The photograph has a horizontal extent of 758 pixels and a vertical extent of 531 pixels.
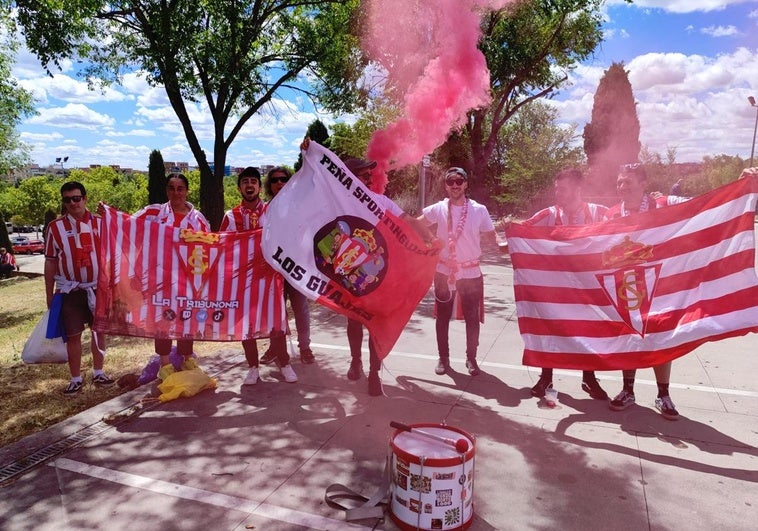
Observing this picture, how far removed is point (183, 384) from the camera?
471cm

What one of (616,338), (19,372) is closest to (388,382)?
(616,338)

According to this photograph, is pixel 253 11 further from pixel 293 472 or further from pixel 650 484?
pixel 650 484

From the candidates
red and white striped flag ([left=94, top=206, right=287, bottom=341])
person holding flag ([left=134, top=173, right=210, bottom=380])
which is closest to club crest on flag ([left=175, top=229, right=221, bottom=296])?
red and white striped flag ([left=94, top=206, right=287, bottom=341])

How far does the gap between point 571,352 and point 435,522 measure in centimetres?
215

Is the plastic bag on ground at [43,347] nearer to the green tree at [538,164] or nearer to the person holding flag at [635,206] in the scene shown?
the person holding flag at [635,206]

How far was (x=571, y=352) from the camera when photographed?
433cm

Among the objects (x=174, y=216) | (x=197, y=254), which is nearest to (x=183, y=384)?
(x=197, y=254)

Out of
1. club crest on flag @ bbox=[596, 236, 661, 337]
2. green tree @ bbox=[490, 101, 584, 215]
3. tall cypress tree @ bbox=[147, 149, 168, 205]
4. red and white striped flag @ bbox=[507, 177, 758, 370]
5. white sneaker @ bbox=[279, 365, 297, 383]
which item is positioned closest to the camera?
red and white striped flag @ bbox=[507, 177, 758, 370]

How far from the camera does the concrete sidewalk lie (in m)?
3.00

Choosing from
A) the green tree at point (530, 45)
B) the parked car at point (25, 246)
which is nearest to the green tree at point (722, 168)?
the green tree at point (530, 45)

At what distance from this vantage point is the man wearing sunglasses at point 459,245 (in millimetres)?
5082

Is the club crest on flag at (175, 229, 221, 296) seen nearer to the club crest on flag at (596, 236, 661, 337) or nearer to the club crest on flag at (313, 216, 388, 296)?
the club crest on flag at (313, 216, 388, 296)

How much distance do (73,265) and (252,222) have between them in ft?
5.41

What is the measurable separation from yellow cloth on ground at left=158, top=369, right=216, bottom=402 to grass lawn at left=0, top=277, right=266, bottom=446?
A: 1.93 feet
